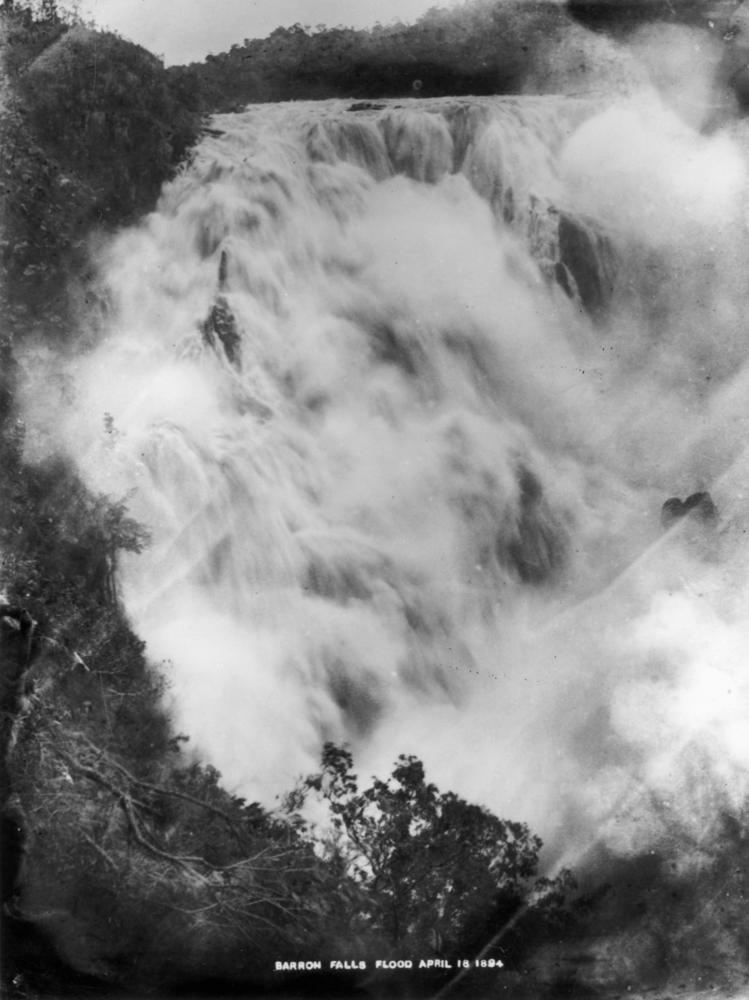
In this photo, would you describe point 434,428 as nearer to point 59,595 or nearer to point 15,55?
point 59,595

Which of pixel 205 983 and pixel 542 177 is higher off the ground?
pixel 542 177

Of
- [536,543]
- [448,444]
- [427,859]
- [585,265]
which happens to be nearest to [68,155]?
[448,444]

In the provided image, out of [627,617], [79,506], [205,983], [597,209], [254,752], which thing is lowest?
[205,983]

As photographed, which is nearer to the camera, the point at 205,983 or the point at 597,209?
the point at 205,983

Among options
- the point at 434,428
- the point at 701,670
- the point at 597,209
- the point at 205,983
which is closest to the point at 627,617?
the point at 701,670

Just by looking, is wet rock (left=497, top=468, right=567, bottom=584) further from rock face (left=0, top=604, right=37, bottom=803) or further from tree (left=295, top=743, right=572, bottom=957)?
rock face (left=0, top=604, right=37, bottom=803)
